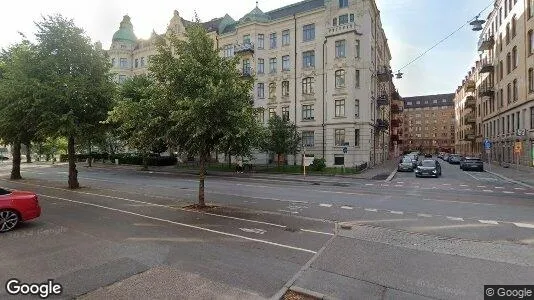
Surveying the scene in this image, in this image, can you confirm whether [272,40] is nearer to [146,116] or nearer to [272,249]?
[146,116]

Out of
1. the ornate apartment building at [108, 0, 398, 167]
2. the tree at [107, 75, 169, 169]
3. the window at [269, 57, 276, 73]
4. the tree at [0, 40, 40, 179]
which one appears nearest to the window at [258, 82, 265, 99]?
the ornate apartment building at [108, 0, 398, 167]

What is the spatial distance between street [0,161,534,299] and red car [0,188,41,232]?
13.3 inches

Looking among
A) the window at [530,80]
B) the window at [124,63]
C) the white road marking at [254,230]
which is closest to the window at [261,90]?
the window at [530,80]

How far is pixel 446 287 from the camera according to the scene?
18.5ft

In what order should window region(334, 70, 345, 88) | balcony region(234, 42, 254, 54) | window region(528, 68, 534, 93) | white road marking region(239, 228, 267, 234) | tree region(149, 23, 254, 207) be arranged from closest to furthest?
white road marking region(239, 228, 267, 234)
tree region(149, 23, 254, 207)
window region(528, 68, 534, 93)
window region(334, 70, 345, 88)
balcony region(234, 42, 254, 54)

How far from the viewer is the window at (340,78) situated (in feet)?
122

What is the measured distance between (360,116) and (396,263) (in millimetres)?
31988

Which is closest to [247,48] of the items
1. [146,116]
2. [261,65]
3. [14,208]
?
[261,65]

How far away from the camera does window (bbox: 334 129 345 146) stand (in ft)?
123

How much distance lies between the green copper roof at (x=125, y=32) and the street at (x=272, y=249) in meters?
54.0

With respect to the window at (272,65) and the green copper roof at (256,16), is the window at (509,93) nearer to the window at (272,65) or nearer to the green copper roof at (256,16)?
the window at (272,65)

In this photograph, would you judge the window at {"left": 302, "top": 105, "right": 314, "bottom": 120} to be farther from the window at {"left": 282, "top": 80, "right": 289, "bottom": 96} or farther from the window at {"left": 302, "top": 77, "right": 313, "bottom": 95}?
the window at {"left": 282, "top": 80, "right": 289, "bottom": 96}

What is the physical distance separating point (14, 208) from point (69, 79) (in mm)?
9832

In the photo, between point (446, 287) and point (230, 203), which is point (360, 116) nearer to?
point (230, 203)
